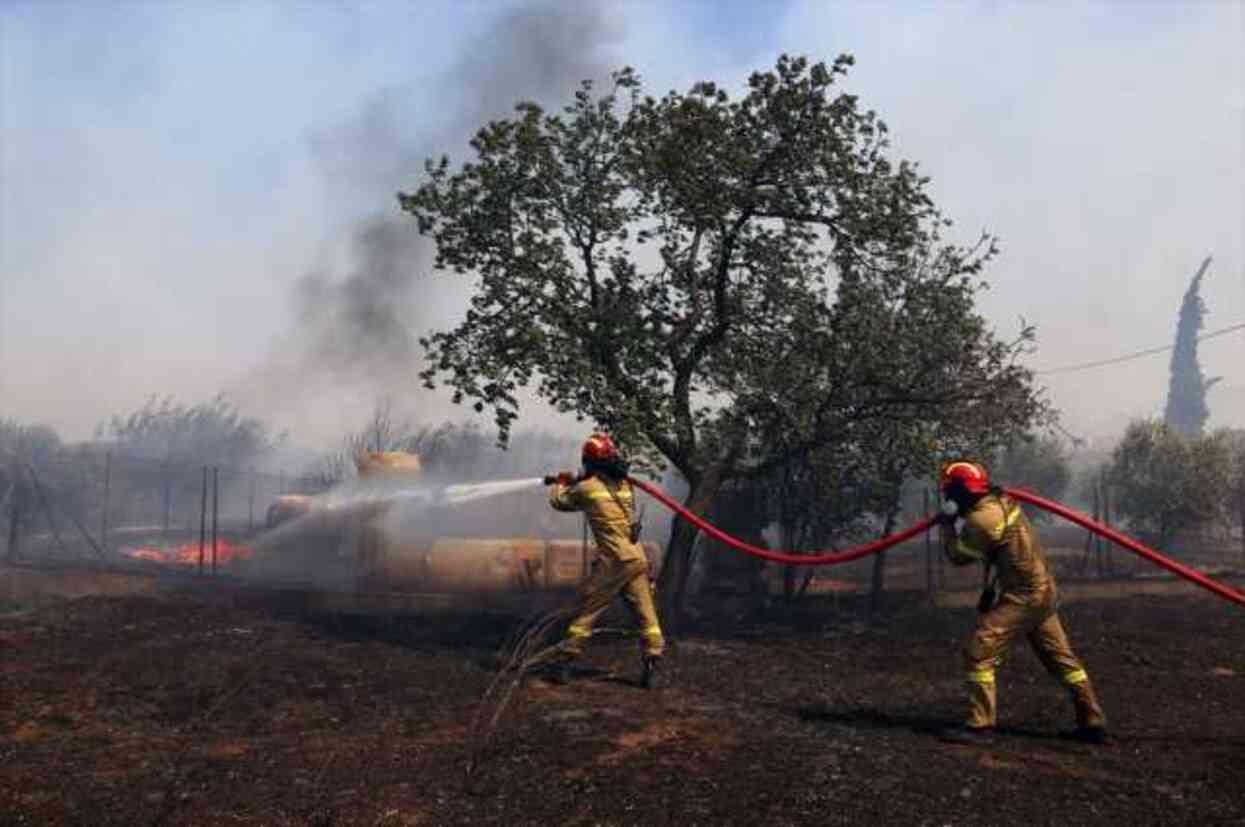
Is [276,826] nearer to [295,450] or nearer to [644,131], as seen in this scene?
[644,131]

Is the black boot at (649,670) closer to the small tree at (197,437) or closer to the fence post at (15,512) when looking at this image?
the fence post at (15,512)

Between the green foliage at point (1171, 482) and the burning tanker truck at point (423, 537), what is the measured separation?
1684cm

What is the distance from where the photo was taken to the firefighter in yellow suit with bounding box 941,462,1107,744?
7.13 metres

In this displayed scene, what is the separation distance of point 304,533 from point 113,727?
56.3ft

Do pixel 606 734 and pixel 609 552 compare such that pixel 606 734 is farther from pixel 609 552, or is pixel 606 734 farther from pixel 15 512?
pixel 15 512

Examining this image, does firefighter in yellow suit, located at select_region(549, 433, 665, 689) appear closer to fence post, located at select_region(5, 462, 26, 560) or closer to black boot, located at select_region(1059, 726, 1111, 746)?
black boot, located at select_region(1059, 726, 1111, 746)

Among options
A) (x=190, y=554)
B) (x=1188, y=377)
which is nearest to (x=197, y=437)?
(x=190, y=554)

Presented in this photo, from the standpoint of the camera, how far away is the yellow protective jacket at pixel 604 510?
9430 millimetres

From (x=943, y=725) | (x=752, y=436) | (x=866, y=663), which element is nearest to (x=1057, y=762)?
(x=943, y=725)

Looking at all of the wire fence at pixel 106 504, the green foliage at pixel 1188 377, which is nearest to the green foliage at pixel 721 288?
the wire fence at pixel 106 504

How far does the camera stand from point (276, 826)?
5648 mm

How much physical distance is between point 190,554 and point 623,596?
79.1ft

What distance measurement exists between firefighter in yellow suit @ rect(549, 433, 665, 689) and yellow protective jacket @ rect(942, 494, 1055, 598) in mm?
3004

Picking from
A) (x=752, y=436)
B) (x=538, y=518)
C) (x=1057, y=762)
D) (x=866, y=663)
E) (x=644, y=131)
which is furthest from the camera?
(x=538, y=518)
